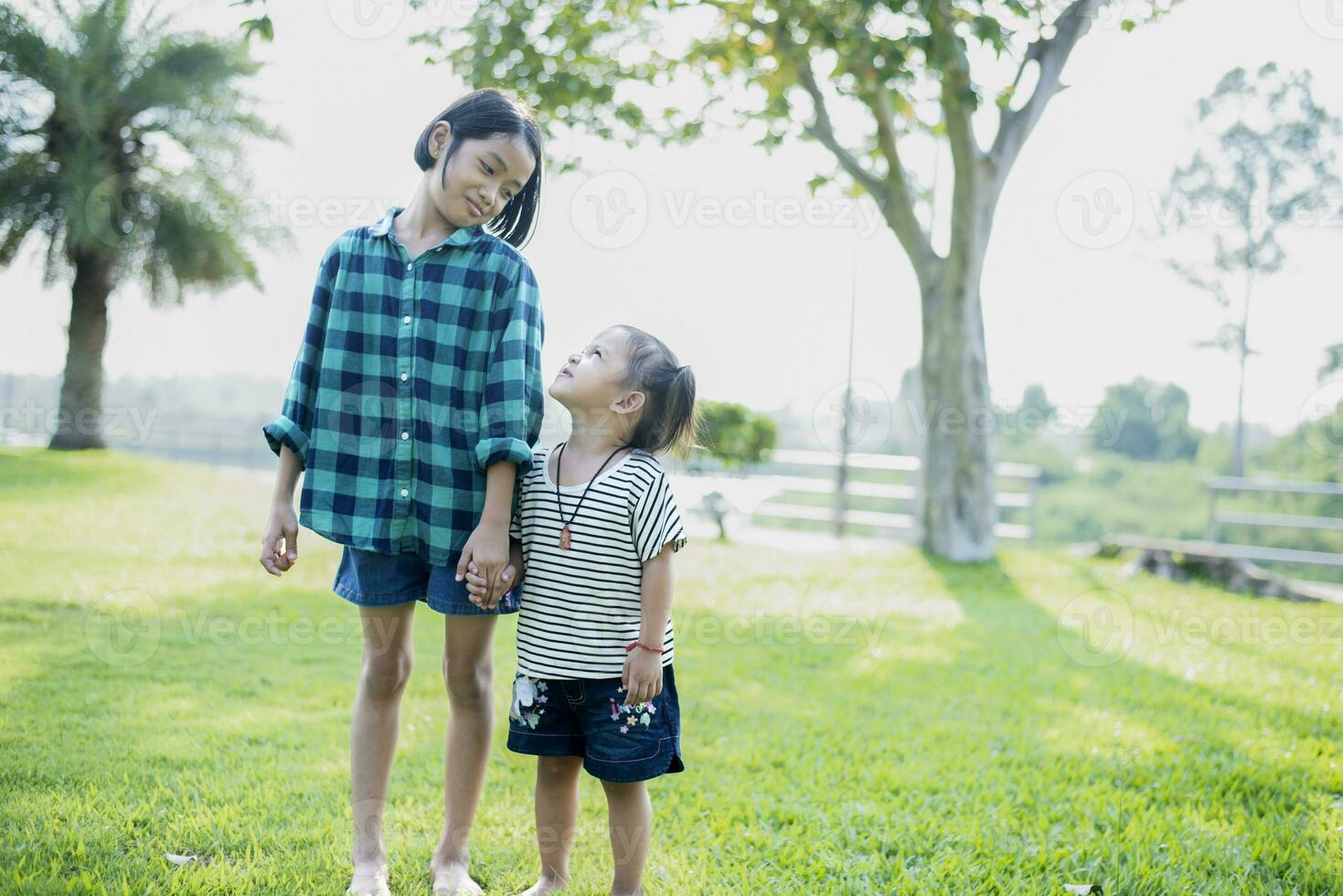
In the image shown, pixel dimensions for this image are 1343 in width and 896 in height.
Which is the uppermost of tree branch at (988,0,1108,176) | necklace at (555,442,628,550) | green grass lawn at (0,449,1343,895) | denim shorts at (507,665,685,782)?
tree branch at (988,0,1108,176)

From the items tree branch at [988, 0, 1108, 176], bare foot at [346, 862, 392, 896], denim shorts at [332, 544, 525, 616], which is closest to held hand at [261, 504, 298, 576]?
denim shorts at [332, 544, 525, 616]

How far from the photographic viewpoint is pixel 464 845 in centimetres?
202

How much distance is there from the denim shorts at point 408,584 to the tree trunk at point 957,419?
6.26m

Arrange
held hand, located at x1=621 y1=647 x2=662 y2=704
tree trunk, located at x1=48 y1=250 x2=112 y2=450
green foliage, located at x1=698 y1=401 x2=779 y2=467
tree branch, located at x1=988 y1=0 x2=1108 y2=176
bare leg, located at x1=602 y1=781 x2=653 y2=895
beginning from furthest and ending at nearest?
tree trunk, located at x1=48 y1=250 x2=112 y2=450 → green foliage, located at x1=698 y1=401 x2=779 y2=467 → tree branch, located at x1=988 y1=0 x2=1108 y2=176 → bare leg, located at x1=602 y1=781 x2=653 y2=895 → held hand, located at x1=621 y1=647 x2=662 y2=704

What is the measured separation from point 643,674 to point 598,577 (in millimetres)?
190

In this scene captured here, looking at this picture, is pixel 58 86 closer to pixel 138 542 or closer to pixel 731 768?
pixel 138 542

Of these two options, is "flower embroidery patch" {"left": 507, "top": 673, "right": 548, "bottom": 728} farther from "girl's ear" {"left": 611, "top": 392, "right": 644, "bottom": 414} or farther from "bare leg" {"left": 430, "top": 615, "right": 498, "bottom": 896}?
"girl's ear" {"left": 611, "top": 392, "right": 644, "bottom": 414}

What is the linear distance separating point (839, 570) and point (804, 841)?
192 inches

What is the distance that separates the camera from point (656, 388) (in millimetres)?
1930

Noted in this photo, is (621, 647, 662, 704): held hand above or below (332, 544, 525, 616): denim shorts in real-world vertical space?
below

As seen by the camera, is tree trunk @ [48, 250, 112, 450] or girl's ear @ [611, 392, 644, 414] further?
tree trunk @ [48, 250, 112, 450]

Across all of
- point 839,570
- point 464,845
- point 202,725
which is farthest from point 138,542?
point 464,845

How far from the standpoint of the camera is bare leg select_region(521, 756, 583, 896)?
192cm

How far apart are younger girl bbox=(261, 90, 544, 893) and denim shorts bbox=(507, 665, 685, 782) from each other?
0.17m
